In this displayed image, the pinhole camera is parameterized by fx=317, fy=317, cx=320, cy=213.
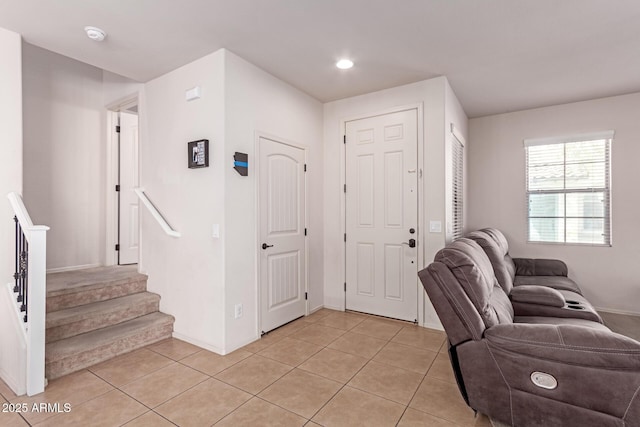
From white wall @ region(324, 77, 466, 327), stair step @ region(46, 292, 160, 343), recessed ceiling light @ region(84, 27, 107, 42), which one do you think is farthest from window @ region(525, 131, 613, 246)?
recessed ceiling light @ region(84, 27, 107, 42)

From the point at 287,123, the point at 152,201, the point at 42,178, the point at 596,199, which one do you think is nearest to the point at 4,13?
the point at 152,201

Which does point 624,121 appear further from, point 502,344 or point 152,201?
point 152,201

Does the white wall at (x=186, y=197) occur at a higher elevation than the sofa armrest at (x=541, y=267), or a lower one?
higher

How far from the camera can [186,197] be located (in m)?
3.06

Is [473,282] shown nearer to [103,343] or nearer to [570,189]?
[103,343]

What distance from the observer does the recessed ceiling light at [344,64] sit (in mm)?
3002

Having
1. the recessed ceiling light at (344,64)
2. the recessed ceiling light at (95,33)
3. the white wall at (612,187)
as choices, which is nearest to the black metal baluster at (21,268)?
the recessed ceiling light at (95,33)

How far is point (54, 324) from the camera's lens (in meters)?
2.57

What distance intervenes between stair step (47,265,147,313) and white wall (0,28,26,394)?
1.49ft

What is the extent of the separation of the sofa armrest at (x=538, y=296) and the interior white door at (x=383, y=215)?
3.40 feet

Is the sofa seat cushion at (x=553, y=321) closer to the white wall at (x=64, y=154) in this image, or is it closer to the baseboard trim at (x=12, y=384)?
the baseboard trim at (x=12, y=384)

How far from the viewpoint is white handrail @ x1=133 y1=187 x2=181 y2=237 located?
3.08 m

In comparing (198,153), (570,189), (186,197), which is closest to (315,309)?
(186,197)

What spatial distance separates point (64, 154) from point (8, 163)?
5.60 ft
